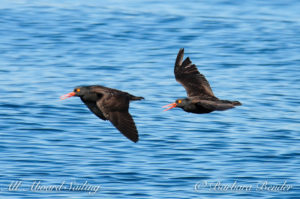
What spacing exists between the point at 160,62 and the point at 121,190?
12.1 meters

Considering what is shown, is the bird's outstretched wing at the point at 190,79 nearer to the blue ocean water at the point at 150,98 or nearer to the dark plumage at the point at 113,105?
the blue ocean water at the point at 150,98

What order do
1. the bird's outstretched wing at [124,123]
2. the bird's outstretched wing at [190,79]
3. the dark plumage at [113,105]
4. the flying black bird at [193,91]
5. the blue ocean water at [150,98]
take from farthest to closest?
the blue ocean water at [150,98] < the bird's outstretched wing at [190,79] < the flying black bird at [193,91] < the dark plumage at [113,105] < the bird's outstretched wing at [124,123]

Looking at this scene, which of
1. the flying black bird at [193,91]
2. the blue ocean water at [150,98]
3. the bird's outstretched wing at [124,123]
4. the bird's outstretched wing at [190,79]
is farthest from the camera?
the blue ocean water at [150,98]

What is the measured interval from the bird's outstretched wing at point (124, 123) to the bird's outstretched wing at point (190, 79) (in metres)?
2.16

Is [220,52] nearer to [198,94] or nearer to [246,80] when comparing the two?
[246,80]

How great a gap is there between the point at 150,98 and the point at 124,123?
830 cm

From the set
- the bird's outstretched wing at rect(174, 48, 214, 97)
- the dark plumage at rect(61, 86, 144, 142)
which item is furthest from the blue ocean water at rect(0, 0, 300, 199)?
the dark plumage at rect(61, 86, 144, 142)

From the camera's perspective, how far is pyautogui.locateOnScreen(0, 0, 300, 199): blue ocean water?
15219 mm

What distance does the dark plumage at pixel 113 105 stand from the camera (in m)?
12.7

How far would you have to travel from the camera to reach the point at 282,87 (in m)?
22.8

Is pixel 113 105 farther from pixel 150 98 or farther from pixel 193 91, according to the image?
pixel 150 98

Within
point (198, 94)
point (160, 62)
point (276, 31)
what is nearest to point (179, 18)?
point (276, 31)

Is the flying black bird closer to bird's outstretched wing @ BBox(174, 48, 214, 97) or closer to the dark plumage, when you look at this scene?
bird's outstretched wing @ BBox(174, 48, 214, 97)

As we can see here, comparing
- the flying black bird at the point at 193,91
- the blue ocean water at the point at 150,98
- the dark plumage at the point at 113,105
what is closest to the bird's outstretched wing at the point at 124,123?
the dark plumage at the point at 113,105
